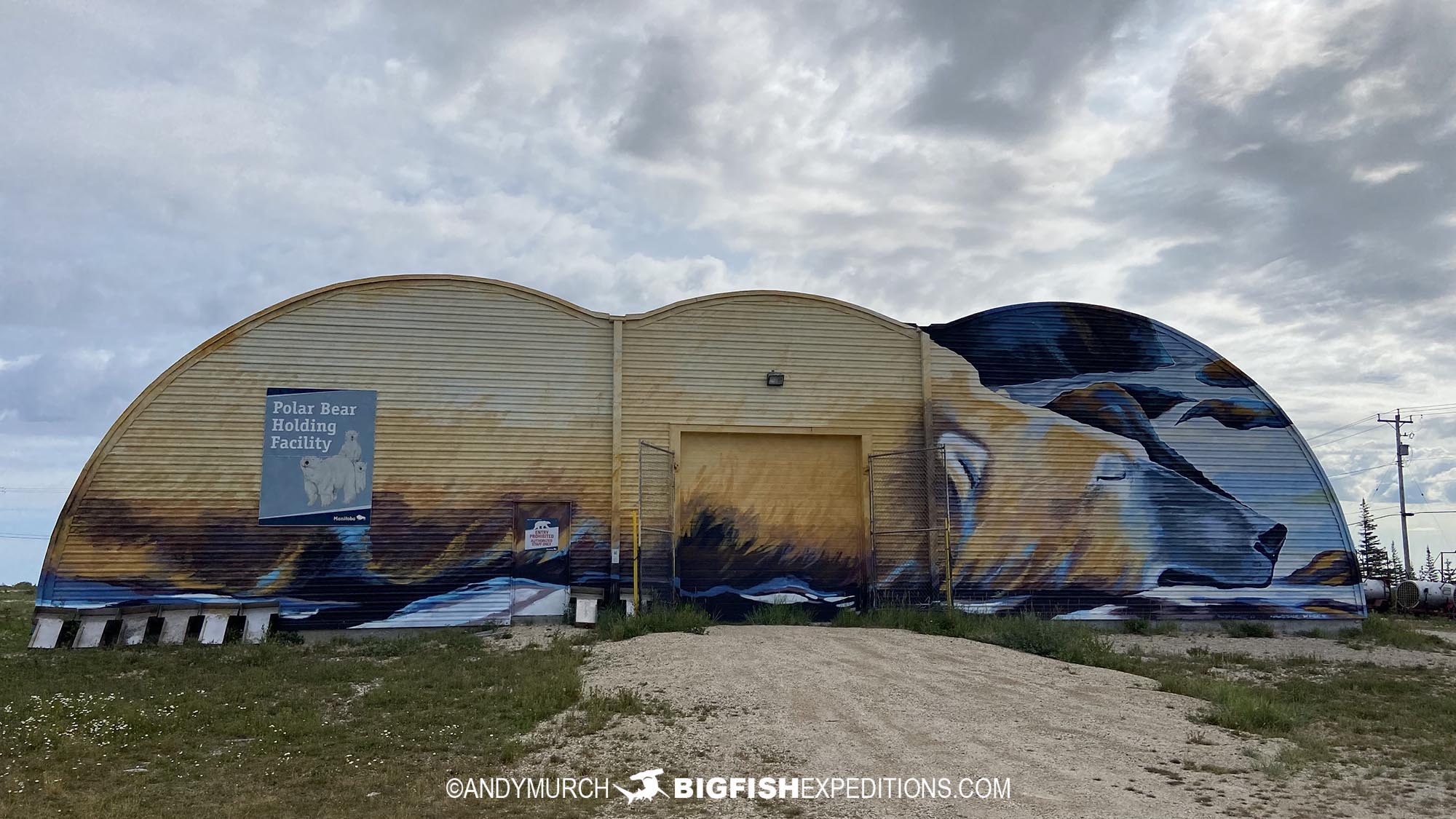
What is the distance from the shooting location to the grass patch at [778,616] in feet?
55.7

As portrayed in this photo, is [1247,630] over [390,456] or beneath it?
beneath

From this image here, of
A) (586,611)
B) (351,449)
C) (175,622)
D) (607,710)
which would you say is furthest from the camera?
(351,449)

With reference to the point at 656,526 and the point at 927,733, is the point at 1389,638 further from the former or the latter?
the point at 927,733

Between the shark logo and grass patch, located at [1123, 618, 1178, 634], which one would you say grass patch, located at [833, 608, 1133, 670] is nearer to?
grass patch, located at [1123, 618, 1178, 634]

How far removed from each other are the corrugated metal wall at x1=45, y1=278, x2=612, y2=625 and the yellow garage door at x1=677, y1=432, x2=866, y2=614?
1.59 metres

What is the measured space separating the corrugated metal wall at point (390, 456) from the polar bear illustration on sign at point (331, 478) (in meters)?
0.35

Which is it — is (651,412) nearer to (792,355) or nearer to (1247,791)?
(792,355)

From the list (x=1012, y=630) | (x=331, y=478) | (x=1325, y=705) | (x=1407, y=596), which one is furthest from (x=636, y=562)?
(x=1407, y=596)

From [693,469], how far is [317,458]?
20.6 feet

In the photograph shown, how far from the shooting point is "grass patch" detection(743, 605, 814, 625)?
1698 centimetres

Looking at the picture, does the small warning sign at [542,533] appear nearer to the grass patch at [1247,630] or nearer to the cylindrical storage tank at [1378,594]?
the grass patch at [1247,630]

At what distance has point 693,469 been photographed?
1803 cm

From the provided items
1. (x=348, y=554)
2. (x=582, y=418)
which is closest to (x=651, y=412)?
(x=582, y=418)

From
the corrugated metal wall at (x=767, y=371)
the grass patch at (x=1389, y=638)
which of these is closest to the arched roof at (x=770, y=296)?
the corrugated metal wall at (x=767, y=371)
